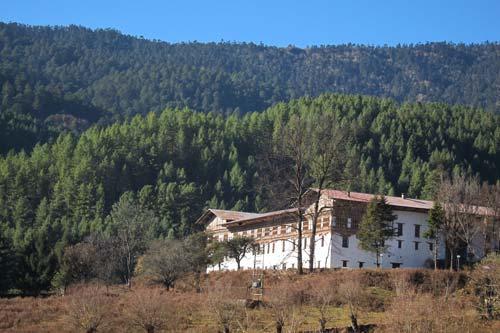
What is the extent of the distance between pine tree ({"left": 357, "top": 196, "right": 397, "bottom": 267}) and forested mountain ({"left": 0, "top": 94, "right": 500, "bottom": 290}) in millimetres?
41488

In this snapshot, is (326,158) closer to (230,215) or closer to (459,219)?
(459,219)

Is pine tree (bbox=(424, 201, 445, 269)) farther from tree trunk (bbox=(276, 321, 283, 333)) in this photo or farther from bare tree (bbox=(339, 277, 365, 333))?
tree trunk (bbox=(276, 321, 283, 333))

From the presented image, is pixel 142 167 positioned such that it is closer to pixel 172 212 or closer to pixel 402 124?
pixel 172 212

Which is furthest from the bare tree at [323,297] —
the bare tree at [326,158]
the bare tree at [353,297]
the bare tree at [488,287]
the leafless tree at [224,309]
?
the bare tree at [488,287]

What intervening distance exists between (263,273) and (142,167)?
83.7 metres

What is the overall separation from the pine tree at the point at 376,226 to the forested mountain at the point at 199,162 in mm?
→ 41488

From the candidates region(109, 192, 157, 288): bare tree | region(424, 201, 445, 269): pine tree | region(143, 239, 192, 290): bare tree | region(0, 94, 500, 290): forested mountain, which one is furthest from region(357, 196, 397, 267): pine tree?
region(0, 94, 500, 290): forested mountain

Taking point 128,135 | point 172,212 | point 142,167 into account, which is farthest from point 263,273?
point 128,135

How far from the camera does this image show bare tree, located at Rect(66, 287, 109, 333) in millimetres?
45906

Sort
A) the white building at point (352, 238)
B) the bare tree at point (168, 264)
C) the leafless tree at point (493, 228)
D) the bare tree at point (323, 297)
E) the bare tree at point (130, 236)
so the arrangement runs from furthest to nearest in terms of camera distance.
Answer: the bare tree at point (130, 236)
the white building at point (352, 238)
the leafless tree at point (493, 228)
the bare tree at point (168, 264)
the bare tree at point (323, 297)

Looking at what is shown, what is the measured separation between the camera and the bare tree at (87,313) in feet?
151

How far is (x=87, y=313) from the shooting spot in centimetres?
4609

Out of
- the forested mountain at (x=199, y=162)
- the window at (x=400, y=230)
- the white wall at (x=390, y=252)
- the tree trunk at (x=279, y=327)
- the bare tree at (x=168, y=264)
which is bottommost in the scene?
the tree trunk at (x=279, y=327)

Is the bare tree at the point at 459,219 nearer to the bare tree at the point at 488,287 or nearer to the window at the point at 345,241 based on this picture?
the window at the point at 345,241
